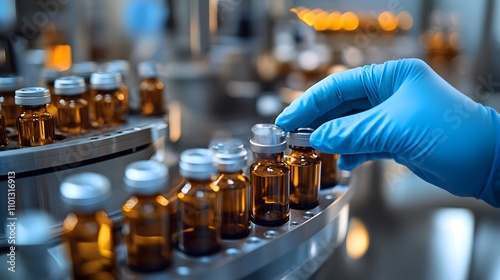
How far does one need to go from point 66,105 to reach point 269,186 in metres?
0.41

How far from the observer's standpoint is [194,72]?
2414 mm

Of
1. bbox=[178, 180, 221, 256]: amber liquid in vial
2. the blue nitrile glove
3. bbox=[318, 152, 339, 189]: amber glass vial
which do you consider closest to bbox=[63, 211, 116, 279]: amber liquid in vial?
bbox=[178, 180, 221, 256]: amber liquid in vial

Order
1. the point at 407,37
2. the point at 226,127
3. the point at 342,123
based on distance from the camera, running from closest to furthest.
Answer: the point at 342,123, the point at 226,127, the point at 407,37

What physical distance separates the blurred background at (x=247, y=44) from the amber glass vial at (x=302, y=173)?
17.6 inches

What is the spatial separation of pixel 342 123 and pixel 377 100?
0.50ft

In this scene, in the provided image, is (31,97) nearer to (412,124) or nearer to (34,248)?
(34,248)

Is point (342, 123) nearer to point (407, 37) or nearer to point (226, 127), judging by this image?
point (226, 127)

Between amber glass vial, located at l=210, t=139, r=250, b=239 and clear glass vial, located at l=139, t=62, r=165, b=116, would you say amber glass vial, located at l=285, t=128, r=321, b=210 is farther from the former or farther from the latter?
clear glass vial, located at l=139, t=62, r=165, b=116

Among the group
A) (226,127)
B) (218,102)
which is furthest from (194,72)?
(226,127)

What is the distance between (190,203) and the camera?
0.59 metres

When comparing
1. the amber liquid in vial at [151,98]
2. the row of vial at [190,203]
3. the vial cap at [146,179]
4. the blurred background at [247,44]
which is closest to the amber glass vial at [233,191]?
the row of vial at [190,203]

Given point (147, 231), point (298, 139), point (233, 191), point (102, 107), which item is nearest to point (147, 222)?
point (147, 231)

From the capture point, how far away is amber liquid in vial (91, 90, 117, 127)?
0.91 m

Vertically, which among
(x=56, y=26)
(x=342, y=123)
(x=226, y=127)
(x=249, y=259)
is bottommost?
(x=226, y=127)
